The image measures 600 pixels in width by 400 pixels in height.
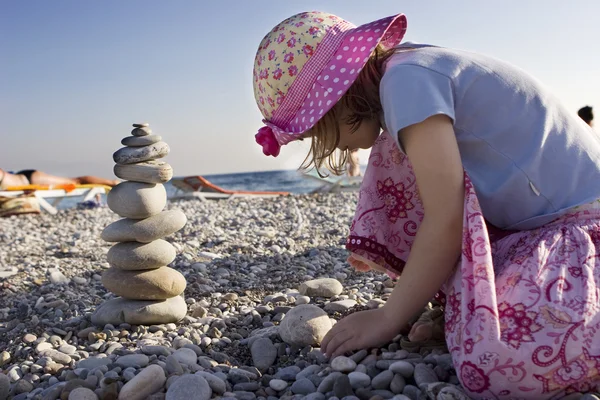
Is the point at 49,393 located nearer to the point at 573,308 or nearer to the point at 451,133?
the point at 451,133

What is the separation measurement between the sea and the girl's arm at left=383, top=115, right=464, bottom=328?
1046 inches

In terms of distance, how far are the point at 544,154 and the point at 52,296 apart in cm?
293

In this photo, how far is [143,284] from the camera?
9.25 ft

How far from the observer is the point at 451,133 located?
171 cm

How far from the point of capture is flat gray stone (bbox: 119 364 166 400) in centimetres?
184

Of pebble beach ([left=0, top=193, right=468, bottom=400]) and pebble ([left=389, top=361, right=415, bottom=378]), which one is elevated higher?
pebble ([left=389, top=361, right=415, bottom=378])

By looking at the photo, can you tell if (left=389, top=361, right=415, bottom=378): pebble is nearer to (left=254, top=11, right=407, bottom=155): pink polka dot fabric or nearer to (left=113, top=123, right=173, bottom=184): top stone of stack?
(left=254, top=11, right=407, bottom=155): pink polka dot fabric

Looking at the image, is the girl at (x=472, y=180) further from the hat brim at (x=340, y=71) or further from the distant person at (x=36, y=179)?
the distant person at (x=36, y=179)

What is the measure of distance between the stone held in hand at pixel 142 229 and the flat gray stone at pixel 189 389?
1.13m


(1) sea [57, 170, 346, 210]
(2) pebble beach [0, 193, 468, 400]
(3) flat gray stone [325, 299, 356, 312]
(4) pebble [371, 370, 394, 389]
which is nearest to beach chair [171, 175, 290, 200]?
(2) pebble beach [0, 193, 468, 400]

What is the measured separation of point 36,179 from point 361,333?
10.1m

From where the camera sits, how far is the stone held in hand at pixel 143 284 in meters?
2.82

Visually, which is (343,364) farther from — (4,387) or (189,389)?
(4,387)

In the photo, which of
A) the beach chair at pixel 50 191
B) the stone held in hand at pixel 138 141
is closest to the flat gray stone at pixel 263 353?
the stone held in hand at pixel 138 141
